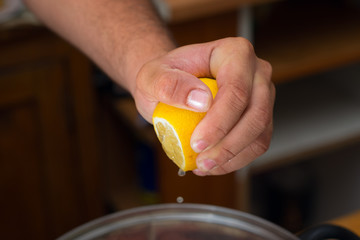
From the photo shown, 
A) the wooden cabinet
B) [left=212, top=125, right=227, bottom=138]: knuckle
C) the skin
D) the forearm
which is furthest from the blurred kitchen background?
[left=212, top=125, right=227, bottom=138]: knuckle

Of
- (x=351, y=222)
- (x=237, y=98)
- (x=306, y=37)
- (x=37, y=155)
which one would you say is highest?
(x=237, y=98)

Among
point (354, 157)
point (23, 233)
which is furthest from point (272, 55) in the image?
point (23, 233)

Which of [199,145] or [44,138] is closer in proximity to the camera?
[199,145]

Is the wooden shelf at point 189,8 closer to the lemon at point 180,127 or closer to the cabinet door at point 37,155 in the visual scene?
the cabinet door at point 37,155

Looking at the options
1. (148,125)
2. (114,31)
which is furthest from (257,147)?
(148,125)

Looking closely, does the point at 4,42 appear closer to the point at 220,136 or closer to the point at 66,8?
the point at 66,8

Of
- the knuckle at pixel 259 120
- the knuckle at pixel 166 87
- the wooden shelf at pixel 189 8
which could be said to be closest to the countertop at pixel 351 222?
the knuckle at pixel 259 120

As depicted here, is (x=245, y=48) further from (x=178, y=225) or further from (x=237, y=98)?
(x=178, y=225)

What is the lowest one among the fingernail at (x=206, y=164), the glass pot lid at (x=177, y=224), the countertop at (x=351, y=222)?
the countertop at (x=351, y=222)

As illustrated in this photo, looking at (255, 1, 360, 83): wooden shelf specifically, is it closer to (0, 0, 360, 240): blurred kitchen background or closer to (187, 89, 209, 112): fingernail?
(0, 0, 360, 240): blurred kitchen background
